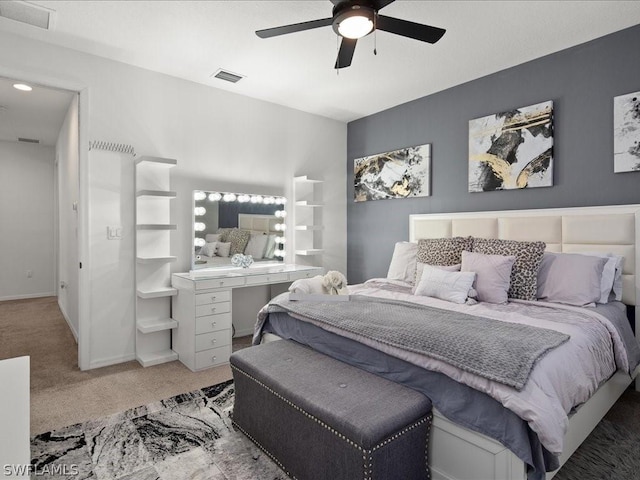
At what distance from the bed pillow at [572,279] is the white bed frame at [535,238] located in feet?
0.99

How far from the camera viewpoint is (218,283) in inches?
130

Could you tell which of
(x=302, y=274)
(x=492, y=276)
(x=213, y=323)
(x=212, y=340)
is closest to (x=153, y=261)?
(x=213, y=323)

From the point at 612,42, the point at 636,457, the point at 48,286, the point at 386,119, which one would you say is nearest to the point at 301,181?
the point at 386,119

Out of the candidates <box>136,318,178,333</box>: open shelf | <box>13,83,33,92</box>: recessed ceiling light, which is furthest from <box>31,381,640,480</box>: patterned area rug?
<box>13,83,33,92</box>: recessed ceiling light

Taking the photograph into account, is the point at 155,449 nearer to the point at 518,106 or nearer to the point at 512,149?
the point at 512,149

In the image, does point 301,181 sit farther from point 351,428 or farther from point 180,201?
point 351,428

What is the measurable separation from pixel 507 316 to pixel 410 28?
71.6 inches

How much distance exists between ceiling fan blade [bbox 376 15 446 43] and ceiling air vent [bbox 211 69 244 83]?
1.85 m

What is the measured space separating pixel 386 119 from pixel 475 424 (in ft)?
12.4

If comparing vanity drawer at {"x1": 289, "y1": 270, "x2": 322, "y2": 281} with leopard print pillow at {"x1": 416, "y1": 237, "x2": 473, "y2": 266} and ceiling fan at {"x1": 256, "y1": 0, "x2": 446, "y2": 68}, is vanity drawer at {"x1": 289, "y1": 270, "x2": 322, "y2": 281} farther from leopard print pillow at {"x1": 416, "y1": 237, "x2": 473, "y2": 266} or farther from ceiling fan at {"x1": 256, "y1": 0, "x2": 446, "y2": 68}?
ceiling fan at {"x1": 256, "y1": 0, "x2": 446, "y2": 68}

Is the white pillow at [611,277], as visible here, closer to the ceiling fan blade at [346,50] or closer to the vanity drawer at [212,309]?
the ceiling fan blade at [346,50]

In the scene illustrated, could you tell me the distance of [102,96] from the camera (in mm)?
3197

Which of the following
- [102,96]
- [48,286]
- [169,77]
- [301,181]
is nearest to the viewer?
[102,96]

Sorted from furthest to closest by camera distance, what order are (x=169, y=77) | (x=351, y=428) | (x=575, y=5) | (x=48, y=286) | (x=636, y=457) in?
(x=48, y=286) < (x=169, y=77) < (x=575, y=5) < (x=636, y=457) < (x=351, y=428)
